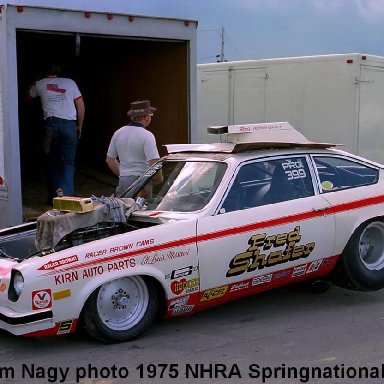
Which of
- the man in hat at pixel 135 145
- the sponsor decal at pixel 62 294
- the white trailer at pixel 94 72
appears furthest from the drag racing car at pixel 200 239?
the white trailer at pixel 94 72

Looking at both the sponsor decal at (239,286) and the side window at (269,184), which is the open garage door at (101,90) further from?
the sponsor decal at (239,286)

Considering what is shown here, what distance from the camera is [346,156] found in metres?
6.66

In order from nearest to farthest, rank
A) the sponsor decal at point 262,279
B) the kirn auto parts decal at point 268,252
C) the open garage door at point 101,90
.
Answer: the kirn auto parts decal at point 268,252, the sponsor decal at point 262,279, the open garage door at point 101,90

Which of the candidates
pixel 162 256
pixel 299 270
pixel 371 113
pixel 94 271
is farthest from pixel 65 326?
pixel 371 113

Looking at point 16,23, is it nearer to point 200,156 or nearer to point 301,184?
point 200,156

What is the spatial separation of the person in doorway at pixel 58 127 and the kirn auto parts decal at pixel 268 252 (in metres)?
4.09

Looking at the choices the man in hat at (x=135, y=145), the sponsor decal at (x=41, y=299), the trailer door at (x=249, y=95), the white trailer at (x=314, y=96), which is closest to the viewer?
the sponsor decal at (x=41, y=299)

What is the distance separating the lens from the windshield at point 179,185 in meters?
5.80

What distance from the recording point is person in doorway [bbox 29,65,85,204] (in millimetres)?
9102

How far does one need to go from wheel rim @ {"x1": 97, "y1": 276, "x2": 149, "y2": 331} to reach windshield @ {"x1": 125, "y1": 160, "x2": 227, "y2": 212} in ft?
2.77

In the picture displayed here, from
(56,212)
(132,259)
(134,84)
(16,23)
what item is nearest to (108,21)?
(16,23)

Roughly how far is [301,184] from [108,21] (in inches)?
142

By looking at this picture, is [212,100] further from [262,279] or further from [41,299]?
[41,299]

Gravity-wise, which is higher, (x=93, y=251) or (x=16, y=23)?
(x=16, y=23)
